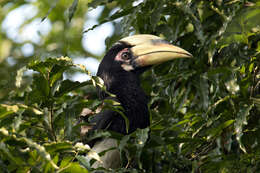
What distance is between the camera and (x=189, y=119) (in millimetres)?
2582

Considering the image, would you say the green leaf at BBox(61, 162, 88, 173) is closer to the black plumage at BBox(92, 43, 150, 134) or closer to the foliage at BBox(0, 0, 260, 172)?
the foliage at BBox(0, 0, 260, 172)

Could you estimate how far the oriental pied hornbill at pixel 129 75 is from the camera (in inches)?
100

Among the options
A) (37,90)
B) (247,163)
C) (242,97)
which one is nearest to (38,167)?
(37,90)

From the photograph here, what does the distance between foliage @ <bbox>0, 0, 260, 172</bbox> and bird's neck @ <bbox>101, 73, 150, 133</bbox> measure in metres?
0.12

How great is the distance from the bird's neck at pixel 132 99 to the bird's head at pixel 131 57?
0.03 m

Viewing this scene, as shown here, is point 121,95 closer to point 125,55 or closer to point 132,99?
point 132,99

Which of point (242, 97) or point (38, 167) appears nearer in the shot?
point (38, 167)

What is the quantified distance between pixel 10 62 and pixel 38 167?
3.11 m

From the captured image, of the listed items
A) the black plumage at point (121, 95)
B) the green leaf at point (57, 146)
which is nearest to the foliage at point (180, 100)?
the green leaf at point (57, 146)

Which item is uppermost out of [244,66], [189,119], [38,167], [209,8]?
[38,167]

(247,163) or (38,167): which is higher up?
(38,167)

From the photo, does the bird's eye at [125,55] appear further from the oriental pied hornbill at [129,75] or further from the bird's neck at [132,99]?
the bird's neck at [132,99]

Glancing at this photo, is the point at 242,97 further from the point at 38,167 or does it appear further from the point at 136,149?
the point at 38,167

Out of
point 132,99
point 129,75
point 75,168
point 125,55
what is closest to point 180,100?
point 132,99
